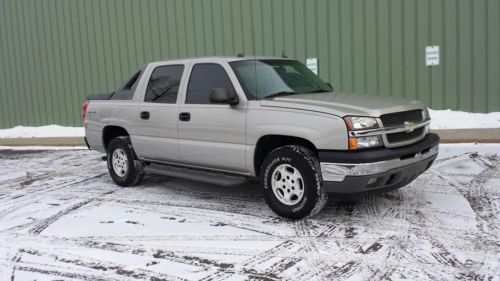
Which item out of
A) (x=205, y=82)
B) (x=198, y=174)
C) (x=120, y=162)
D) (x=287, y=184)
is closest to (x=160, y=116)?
(x=205, y=82)

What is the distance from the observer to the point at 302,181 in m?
5.27

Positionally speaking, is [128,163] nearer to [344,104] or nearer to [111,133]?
A: [111,133]

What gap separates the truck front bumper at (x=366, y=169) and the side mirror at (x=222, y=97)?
126 cm

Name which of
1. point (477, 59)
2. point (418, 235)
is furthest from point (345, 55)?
point (418, 235)

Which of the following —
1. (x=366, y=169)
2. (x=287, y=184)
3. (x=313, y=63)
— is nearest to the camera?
(x=366, y=169)

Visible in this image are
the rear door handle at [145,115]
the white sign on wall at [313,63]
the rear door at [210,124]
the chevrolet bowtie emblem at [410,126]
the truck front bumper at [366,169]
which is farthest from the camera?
the white sign on wall at [313,63]

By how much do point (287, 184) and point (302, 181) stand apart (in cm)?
21

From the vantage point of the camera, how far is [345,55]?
39.1 feet

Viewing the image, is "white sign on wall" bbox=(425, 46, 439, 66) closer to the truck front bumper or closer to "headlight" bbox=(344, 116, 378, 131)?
the truck front bumper

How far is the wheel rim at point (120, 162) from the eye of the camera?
7.52m

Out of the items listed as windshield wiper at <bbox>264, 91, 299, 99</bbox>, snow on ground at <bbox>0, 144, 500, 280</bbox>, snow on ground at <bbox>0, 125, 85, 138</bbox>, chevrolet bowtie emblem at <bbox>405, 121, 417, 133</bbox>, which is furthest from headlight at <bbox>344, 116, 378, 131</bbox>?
snow on ground at <bbox>0, 125, 85, 138</bbox>

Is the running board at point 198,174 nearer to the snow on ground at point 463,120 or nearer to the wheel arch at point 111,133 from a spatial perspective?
the wheel arch at point 111,133

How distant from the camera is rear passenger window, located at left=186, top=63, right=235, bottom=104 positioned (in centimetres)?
616

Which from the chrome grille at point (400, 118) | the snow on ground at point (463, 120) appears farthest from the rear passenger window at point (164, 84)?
the snow on ground at point (463, 120)
